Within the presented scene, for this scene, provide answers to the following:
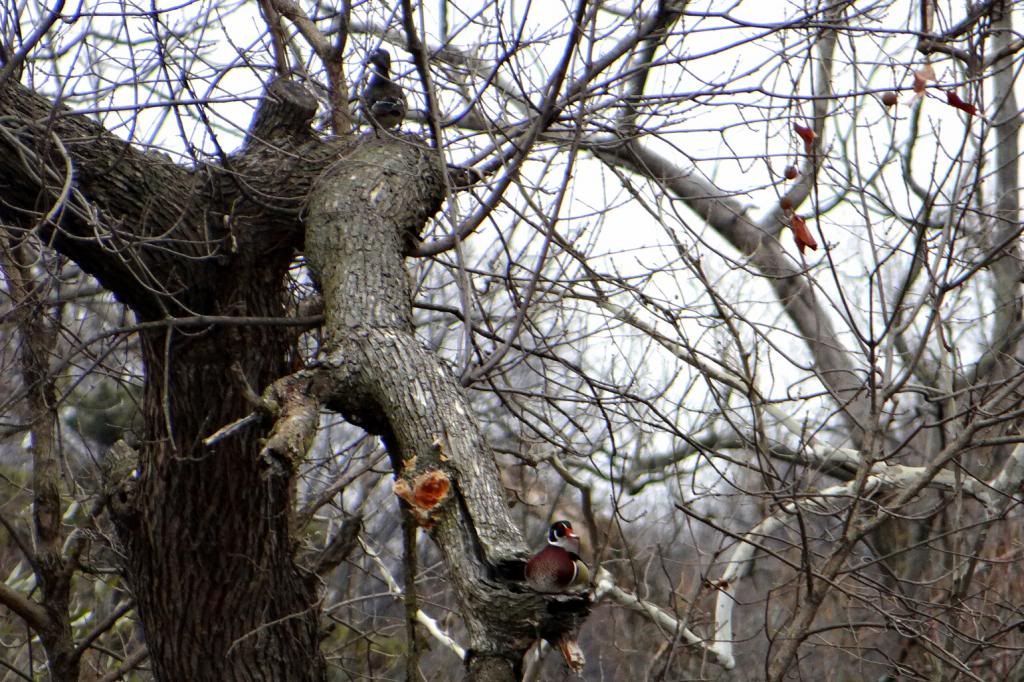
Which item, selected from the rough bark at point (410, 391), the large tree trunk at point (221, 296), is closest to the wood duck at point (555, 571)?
the rough bark at point (410, 391)

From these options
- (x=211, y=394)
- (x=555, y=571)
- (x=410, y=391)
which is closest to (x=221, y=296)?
(x=211, y=394)

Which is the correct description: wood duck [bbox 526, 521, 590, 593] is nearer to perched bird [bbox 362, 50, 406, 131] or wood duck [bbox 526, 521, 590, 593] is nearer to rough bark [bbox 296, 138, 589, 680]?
rough bark [bbox 296, 138, 589, 680]

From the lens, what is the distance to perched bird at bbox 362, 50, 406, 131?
439 centimetres

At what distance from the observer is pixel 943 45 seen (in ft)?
10.3

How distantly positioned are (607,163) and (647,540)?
16.8 feet

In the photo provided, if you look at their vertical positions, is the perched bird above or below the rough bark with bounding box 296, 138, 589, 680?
above

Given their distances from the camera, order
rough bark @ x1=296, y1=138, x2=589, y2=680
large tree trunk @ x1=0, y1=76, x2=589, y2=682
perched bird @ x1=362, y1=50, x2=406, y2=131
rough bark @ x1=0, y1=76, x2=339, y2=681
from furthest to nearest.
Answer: perched bird @ x1=362, y1=50, x2=406, y2=131 < rough bark @ x1=0, y1=76, x2=339, y2=681 < large tree trunk @ x1=0, y1=76, x2=589, y2=682 < rough bark @ x1=296, y1=138, x2=589, y2=680

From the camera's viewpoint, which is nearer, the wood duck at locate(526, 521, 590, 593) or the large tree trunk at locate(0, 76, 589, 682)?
the wood duck at locate(526, 521, 590, 593)

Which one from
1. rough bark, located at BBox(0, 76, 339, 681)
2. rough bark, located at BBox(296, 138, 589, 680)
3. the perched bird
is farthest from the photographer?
the perched bird

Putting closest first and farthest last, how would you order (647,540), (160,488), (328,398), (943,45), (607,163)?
1. (328,398)
2. (943,45)
3. (160,488)
4. (607,163)
5. (647,540)

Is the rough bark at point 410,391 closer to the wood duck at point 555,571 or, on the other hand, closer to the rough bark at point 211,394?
the wood duck at point 555,571

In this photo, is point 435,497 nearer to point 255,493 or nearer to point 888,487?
point 255,493

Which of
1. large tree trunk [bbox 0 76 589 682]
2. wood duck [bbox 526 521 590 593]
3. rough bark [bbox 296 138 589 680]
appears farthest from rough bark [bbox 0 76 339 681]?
wood duck [bbox 526 521 590 593]

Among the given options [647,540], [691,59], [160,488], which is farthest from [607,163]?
[647,540]
